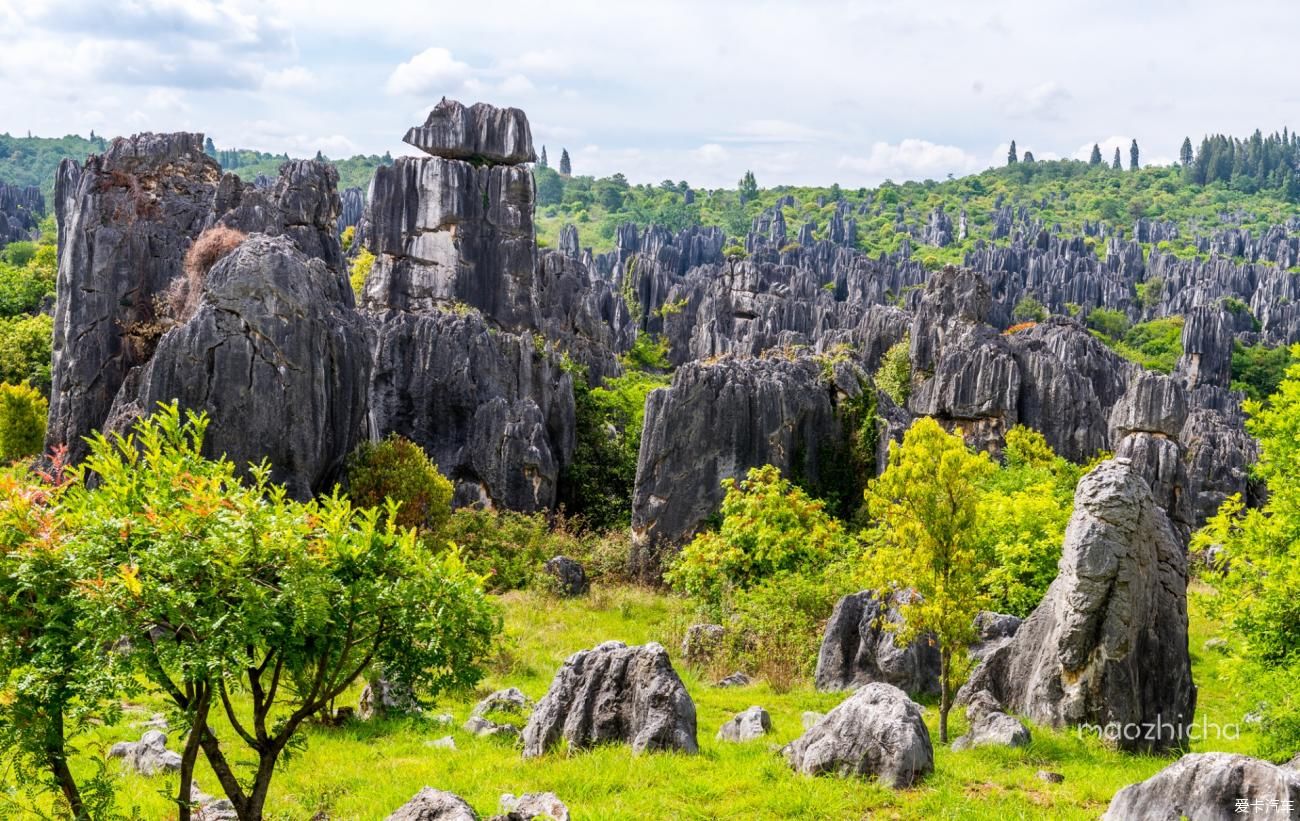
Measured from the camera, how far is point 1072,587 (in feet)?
37.4

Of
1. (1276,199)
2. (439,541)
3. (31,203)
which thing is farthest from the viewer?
(1276,199)

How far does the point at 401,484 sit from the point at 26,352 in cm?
2600

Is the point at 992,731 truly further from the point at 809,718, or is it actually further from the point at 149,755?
the point at 149,755

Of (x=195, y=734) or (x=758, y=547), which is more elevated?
(x=195, y=734)

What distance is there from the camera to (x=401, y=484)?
22.2 m

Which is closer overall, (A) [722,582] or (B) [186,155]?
(A) [722,582]

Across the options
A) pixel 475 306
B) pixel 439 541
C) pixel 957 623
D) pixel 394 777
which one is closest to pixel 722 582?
pixel 439 541

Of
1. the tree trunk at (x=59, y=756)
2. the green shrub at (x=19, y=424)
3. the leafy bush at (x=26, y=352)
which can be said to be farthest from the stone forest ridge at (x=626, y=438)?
the green shrub at (x=19, y=424)

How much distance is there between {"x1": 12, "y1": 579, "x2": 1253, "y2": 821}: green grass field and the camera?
866cm

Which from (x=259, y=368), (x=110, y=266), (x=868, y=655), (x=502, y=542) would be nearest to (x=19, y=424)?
(x=110, y=266)

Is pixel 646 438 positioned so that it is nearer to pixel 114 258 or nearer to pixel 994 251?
pixel 114 258

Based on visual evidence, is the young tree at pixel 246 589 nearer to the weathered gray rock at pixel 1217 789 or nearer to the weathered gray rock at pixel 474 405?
the weathered gray rock at pixel 1217 789

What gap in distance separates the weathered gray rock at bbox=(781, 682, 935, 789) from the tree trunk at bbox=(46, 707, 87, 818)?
20.2 feet

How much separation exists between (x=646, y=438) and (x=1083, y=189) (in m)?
198
